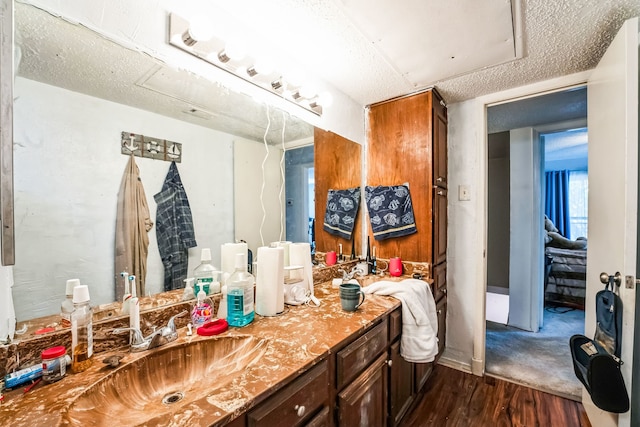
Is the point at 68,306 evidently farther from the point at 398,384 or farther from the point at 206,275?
the point at 398,384

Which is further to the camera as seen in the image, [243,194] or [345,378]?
[243,194]

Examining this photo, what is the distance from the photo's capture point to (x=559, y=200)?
17.8ft

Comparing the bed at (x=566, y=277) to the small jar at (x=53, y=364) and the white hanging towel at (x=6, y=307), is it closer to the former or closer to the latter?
the small jar at (x=53, y=364)

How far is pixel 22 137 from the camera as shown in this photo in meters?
0.75

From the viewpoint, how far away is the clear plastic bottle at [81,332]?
0.75 metres

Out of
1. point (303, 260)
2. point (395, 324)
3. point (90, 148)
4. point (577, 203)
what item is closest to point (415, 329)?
point (395, 324)

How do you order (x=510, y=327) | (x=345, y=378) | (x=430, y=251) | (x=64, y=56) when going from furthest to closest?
(x=510, y=327) → (x=430, y=251) → (x=345, y=378) → (x=64, y=56)

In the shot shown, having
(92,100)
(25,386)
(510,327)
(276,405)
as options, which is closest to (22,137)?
(92,100)

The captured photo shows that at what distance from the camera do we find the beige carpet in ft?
6.29

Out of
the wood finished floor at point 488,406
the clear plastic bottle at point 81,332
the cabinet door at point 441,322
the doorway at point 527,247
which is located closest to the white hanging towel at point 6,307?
the clear plastic bottle at point 81,332

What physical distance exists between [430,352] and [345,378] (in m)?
0.63

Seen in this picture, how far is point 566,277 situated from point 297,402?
13.7 feet

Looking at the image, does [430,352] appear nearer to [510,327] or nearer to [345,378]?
[345,378]

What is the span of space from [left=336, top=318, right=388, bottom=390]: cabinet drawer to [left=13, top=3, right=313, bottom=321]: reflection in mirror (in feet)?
2.29
